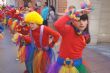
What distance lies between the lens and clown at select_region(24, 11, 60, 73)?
20.0ft

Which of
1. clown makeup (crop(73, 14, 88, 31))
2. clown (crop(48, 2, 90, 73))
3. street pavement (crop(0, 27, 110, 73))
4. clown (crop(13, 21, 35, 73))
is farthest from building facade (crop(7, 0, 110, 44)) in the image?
clown makeup (crop(73, 14, 88, 31))

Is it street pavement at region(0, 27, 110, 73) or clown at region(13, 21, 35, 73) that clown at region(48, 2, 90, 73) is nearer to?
clown at region(13, 21, 35, 73)

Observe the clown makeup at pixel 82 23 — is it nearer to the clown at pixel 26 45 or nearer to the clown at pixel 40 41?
the clown at pixel 40 41

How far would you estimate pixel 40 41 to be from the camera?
6.14 m

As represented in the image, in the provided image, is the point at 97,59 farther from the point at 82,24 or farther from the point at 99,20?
the point at 82,24

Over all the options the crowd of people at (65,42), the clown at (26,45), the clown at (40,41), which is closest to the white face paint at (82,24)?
the crowd of people at (65,42)

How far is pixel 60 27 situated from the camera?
4.82m

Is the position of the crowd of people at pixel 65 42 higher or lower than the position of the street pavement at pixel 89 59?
higher

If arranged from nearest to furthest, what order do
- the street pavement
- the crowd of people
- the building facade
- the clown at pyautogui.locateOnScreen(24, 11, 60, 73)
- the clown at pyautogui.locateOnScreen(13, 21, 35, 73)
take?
the crowd of people < the clown at pyautogui.locateOnScreen(24, 11, 60, 73) < the clown at pyautogui.locateOnScreen(13, 21, 35, 73) < the street pavement < the building facade

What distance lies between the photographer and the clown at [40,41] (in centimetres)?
609

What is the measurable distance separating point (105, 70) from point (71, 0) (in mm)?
4803

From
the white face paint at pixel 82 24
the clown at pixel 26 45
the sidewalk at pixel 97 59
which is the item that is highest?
the white face paint at pixel 82 24

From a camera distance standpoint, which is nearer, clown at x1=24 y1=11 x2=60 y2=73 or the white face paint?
the white face paint

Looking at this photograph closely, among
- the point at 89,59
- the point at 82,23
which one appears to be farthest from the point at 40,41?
the point at 89,59
